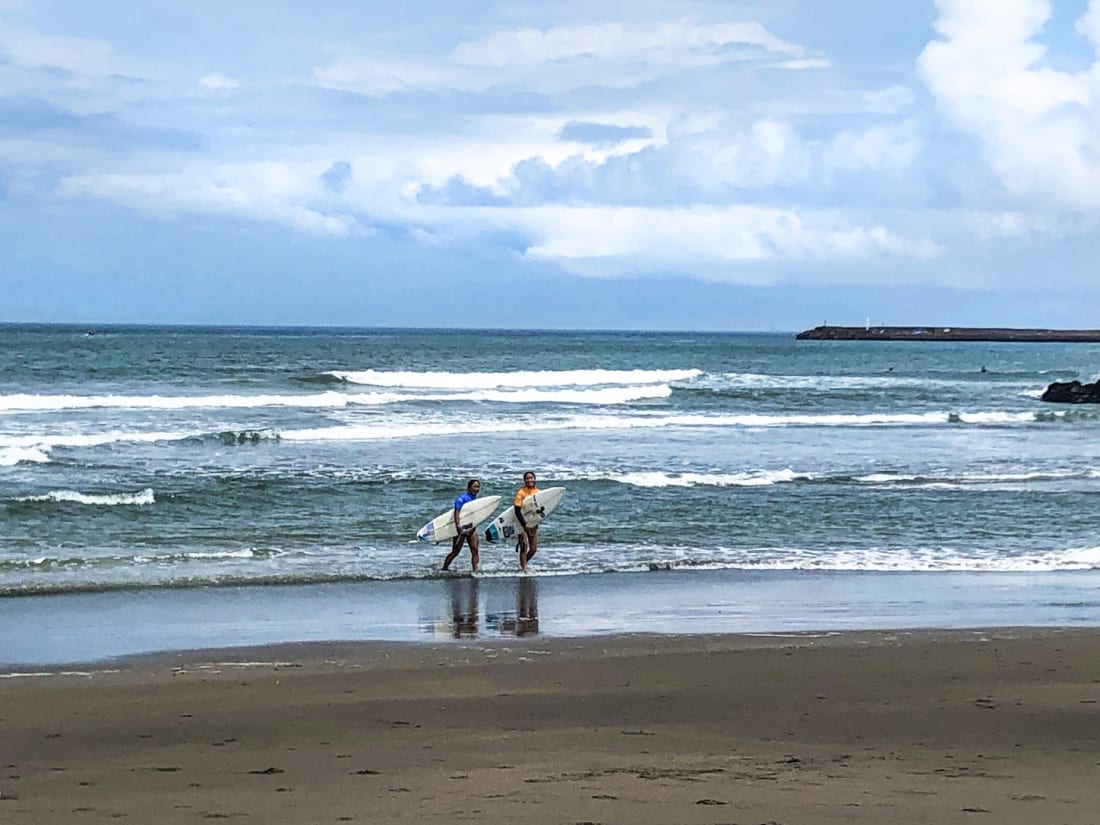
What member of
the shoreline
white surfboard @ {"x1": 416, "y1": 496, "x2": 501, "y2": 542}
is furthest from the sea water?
the shoreline

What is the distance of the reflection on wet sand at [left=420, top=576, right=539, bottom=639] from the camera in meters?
11.2

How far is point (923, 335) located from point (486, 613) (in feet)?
496

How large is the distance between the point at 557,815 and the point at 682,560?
9.41m

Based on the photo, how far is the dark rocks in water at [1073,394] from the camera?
4634cm

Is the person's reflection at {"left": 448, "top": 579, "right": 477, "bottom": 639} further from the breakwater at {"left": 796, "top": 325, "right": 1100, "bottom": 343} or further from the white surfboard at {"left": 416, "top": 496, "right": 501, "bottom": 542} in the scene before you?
the breakwater at {"left": 796, "top": 325, "right": 1100, "bottom": 343}

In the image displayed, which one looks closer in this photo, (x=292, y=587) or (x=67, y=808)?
(x=67, y=808)

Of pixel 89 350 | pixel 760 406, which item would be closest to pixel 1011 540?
pixel 760 406

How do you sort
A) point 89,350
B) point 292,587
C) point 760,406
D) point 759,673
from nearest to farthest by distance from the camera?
point 759,673
point 292,587
point 760,406
point 89,350

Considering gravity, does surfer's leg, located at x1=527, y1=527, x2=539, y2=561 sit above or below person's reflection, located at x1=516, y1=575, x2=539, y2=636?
above

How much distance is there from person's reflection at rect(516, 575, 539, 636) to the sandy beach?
60cm

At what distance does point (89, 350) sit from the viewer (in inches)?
2857

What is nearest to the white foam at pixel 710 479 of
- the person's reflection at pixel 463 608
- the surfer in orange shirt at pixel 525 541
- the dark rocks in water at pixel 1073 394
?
the surfer in orange shirt at pixel 525 541

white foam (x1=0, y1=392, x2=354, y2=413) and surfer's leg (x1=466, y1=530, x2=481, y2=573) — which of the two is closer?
surfer's leg (x1=466, y1=530, x2=481, y2=573)

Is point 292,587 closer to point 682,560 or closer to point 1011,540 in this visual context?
point 682,560
